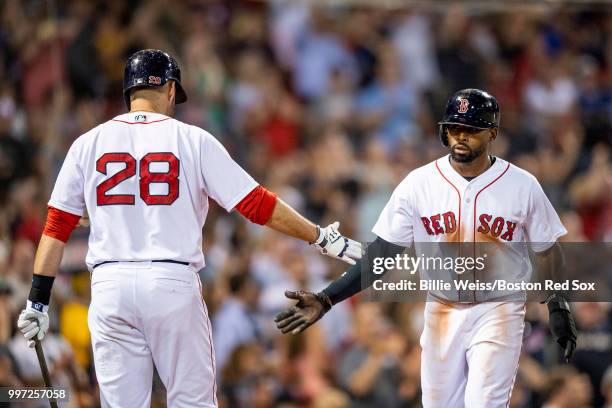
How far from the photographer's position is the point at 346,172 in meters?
13.7

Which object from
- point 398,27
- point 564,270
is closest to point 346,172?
point 398,27

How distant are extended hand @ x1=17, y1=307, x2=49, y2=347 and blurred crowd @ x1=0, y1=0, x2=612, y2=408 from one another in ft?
6.17

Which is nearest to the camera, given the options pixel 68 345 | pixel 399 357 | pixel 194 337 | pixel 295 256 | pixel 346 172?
pixel 194 337

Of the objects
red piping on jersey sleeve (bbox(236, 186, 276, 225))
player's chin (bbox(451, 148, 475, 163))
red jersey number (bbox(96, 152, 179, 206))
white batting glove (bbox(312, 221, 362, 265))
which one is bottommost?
white batting glove (bbox(312, 221, 362, 265))

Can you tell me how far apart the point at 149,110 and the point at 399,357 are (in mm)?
5099

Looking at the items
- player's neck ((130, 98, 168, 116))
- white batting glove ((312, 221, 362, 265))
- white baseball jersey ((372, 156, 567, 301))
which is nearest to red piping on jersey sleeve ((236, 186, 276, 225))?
white batting glove ((312, 221, 362, 265))

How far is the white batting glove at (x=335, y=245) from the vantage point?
6637mm

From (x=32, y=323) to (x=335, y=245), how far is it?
5.56 feet

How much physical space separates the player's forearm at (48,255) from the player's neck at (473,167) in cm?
228

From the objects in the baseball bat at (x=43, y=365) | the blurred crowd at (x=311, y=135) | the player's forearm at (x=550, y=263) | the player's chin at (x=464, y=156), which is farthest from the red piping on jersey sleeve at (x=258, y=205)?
the blurred crowd at (x=311, y=135)

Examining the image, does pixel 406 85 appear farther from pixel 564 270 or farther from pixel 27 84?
pixel 564 270

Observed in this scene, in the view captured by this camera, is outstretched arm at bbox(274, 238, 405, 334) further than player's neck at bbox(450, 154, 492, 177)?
No

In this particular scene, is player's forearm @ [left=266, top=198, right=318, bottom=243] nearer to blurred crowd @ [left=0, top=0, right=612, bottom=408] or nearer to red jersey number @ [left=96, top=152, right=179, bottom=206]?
red jersey number @ [left=96, top=152, right=179, bottom=206]

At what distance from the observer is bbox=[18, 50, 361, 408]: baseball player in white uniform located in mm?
6188
